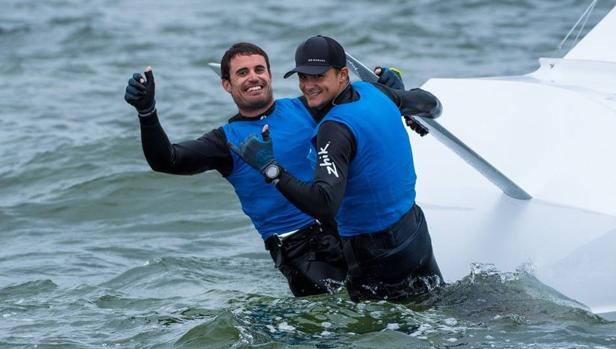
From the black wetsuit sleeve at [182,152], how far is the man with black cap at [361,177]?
1.90 ft

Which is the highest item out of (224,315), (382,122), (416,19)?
(416,19)

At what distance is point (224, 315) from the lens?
5512mm

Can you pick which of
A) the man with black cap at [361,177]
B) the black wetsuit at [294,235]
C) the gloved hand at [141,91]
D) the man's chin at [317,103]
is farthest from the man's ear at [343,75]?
the gloved hand at [141,91]

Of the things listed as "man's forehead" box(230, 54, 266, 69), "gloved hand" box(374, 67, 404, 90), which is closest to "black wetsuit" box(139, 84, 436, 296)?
"gloved hand" box(374, 67, 404, 90)

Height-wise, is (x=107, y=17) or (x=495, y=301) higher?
(x=107, y=17)

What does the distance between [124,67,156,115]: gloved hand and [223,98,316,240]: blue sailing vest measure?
0.53m

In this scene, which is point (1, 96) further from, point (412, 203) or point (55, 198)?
point (412, 203)

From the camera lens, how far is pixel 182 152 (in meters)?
5.23

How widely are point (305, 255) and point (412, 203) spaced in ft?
2.20

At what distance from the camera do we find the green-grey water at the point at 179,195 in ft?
17.1

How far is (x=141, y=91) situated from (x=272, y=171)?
74 cm

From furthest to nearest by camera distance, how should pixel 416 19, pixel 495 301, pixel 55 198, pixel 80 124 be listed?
pixel 416 19 < pixel 80 124 < pixel 55 198 < pixel 495 301

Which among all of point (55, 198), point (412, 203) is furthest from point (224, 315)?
point (55, 198)

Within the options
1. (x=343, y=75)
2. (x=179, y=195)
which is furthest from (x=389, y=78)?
(x=179, y=195)
